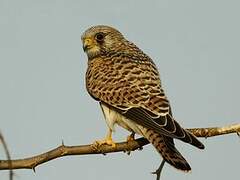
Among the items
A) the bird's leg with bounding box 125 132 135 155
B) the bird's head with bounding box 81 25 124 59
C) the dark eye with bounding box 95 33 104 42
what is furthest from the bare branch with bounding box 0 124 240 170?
the dark eye with bounding box 95 33 104 42

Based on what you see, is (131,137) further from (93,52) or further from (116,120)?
(93,52)

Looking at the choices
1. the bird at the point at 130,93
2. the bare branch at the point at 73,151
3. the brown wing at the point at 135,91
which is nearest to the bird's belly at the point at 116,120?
the bird at the point at 130,93

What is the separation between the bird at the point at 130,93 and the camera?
6066 millimetres

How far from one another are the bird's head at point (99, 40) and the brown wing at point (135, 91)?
15.8 inches

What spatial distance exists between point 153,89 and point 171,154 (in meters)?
1.29

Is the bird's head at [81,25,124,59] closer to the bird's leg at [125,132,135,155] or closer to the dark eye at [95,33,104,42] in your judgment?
the dark eye at [95,33,104,42]

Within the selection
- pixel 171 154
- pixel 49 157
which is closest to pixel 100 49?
pixel 171 154

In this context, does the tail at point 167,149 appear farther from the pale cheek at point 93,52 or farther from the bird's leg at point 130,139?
the pale cheek at point 93,52

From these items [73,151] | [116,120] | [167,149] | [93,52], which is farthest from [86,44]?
[73,151]

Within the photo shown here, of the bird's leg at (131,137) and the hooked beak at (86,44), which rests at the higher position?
the hooked beak at (86,44)

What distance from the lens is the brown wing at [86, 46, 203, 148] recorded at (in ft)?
20.4

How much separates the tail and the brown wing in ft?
0.40

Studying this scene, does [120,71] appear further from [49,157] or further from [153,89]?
[49,157]

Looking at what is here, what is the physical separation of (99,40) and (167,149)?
3.40 metres
